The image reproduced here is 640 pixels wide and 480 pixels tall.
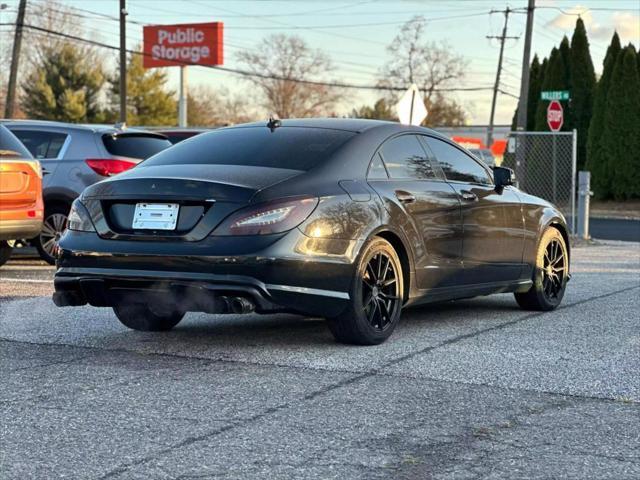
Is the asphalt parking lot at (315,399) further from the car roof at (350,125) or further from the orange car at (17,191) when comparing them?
the orange car at (17,191)

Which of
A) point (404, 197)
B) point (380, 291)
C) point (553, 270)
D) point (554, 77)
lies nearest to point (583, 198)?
point (553, 270)

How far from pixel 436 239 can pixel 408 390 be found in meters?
2.08

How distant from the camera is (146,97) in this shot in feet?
265

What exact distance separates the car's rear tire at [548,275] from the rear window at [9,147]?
16.5 feet

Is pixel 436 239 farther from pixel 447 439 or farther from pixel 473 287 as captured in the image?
pixel 447 439

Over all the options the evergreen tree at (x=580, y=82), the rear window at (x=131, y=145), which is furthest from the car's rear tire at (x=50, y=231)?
the evergreen tree at (x=580, y=82)

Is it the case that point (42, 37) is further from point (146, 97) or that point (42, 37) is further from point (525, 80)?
point (525, 80)

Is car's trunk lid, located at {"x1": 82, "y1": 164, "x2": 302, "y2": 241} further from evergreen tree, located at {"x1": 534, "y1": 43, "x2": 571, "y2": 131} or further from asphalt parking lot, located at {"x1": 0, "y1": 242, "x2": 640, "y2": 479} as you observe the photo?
evergreen tree, located at {"x1": 534, "y1": 43, "x2": 571, "y2": 131}

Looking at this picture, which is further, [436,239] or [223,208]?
[436,239]

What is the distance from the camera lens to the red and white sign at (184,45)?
71.4m

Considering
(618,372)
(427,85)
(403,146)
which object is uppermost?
(427,85)

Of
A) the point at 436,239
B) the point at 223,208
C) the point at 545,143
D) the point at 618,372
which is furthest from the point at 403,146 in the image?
the point at 545,143

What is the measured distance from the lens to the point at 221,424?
462 centimetres

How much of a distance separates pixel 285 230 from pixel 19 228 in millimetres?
5237
